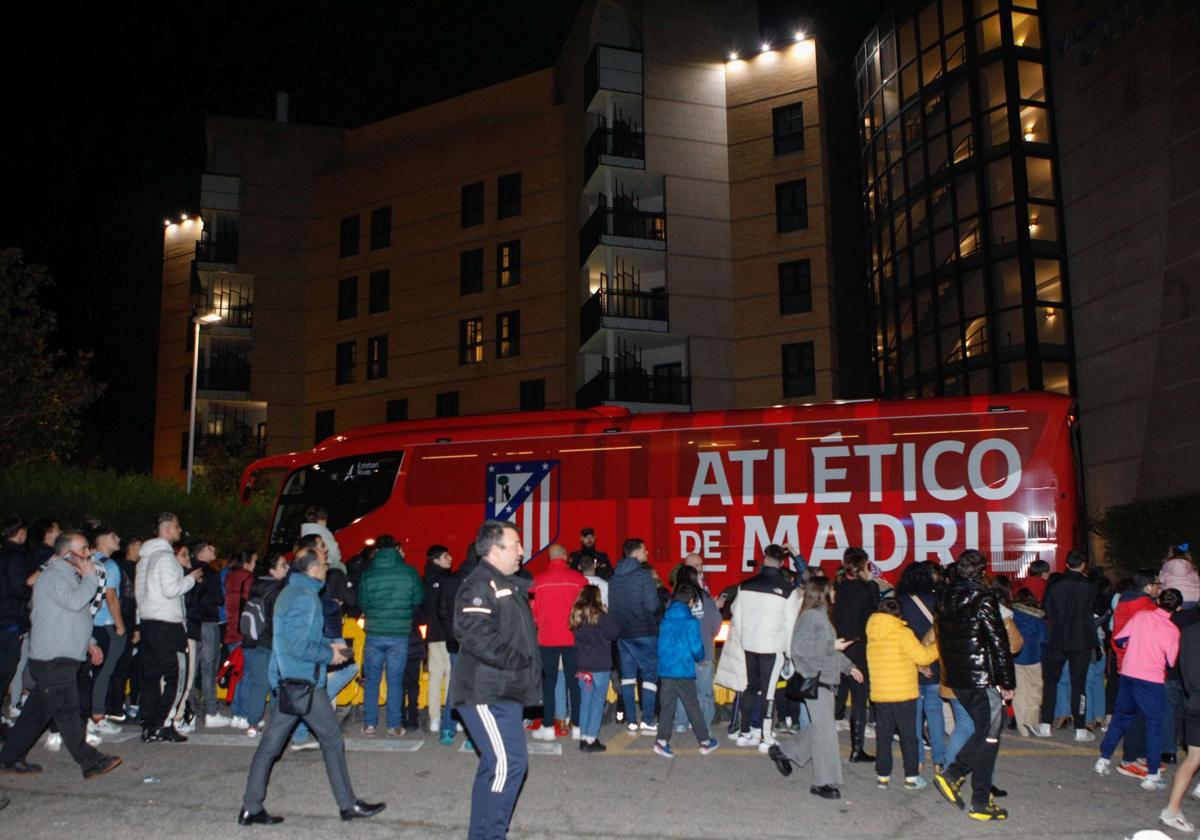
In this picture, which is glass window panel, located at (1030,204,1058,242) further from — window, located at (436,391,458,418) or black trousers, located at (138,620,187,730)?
black trousers, located at (138,620,187,730)

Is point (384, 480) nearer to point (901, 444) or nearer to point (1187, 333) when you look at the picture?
point (901, 444)

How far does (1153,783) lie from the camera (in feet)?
25.9

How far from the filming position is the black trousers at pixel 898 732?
770cm

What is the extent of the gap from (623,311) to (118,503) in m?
16.4

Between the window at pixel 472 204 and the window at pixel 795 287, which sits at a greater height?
the window at pixel 472 204

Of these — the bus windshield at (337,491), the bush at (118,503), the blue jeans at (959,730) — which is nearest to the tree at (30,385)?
the bush at (118,503)

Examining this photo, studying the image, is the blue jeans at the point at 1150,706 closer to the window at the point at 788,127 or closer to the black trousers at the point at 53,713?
the black trousers at the point at 53,713

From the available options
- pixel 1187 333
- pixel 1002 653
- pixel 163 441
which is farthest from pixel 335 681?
pixel 163 441

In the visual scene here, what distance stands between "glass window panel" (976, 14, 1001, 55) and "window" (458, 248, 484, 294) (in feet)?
58.7

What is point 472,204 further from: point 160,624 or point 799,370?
point 160,624

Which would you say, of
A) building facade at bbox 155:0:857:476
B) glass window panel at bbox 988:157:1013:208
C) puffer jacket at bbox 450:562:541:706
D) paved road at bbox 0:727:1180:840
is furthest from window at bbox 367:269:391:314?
puffer jacket at bbox 450:562:541:706

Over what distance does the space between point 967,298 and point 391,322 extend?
2086 centimetres

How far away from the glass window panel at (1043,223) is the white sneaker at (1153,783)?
71.9 ft

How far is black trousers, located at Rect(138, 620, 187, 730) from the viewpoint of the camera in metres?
9.23
